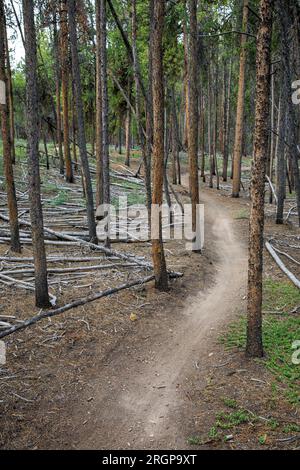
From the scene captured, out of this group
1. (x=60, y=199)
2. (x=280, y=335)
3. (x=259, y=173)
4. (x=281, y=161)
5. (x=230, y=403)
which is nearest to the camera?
(x=230, y=403)

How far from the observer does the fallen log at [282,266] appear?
1055cm

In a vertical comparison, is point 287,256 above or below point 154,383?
above

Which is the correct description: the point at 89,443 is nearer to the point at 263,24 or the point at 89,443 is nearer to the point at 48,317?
the point at 48,317

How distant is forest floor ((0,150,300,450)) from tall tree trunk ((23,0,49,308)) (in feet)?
2.16

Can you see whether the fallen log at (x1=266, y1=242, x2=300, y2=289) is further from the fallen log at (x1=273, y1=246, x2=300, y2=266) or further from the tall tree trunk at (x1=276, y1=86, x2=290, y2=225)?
the tall tree trunk at (x1=276, y1=86, x2=290, y2=225)

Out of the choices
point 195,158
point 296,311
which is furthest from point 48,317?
point 195,158

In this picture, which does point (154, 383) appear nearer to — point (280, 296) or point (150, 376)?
point (150, 376)

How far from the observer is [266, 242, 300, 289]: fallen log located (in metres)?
10.5

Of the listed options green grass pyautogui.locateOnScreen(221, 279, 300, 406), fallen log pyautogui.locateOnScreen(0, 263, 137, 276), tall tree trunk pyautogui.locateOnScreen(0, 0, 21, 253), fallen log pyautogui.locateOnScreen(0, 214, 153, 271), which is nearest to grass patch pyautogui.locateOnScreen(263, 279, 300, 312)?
green grass pyautogui.locateOnScreen(221, 279, 300, 406)

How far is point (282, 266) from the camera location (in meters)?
11.6

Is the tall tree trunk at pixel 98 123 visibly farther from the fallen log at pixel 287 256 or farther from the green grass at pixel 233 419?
the green grass at pixel 233 419

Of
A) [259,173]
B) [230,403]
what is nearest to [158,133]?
[259,173]

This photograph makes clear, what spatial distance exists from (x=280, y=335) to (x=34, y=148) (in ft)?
18.8

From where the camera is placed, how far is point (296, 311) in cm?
888
